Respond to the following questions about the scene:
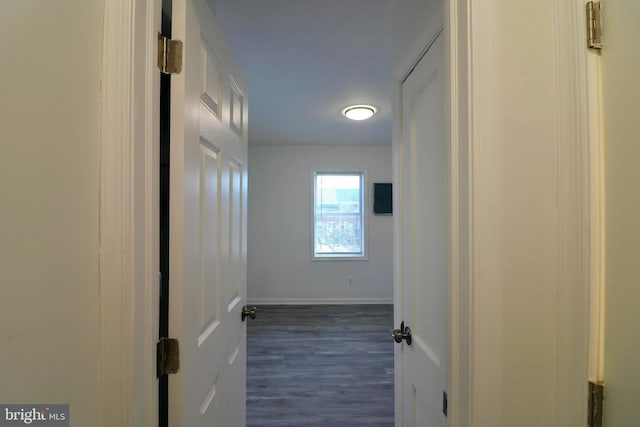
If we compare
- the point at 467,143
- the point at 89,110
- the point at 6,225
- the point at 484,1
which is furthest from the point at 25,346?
the point at 484,1

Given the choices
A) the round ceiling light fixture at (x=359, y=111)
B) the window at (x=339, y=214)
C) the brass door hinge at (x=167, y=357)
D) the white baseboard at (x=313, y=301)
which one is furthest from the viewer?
the window at (x=339, y=214)

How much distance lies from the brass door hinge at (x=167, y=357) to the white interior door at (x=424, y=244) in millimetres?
720

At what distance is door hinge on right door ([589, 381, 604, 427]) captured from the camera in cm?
59

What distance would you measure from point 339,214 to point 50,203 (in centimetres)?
434

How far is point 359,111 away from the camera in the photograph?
3111 millimetres

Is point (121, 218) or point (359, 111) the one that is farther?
point (359, 111)

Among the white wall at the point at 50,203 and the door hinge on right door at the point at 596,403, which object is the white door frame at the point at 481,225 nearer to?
the door hinge on right door at the point at 596,403

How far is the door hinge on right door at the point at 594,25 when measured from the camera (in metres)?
0.60

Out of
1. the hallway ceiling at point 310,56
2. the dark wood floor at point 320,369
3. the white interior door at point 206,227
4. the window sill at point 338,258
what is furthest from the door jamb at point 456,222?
the window sill at point 338,258

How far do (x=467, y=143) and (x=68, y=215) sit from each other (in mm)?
869

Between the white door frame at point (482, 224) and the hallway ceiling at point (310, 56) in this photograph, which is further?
the hallway ceiling at point (310, 56)

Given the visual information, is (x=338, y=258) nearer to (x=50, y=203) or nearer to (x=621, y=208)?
(x=621, y=208)

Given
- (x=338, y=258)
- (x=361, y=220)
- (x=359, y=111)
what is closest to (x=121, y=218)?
(x=359, y=111)

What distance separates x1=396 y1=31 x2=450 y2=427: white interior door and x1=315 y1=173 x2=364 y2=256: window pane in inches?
135
